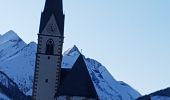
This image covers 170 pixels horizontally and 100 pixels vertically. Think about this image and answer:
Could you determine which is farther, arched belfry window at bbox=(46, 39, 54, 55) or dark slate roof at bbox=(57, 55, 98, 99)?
arched belfry window at bbox=(46, 39, 54, 55)

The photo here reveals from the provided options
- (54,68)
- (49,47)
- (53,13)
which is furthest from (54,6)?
(54,68)

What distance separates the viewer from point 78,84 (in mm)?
77000

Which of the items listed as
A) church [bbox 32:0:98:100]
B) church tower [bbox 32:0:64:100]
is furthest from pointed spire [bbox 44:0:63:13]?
church tower [bbox 32:0:64:100]

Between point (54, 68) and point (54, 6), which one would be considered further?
point (54, 6)

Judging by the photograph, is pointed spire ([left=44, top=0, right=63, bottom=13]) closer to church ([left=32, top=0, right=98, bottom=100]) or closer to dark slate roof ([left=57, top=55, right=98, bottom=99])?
church ([left=32, top=0, right=98, bottom=100])

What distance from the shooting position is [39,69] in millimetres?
80312

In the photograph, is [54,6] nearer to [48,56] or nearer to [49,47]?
[49,47]

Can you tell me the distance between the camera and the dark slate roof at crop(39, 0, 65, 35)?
81.0 meters

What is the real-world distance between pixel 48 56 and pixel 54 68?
189 cm

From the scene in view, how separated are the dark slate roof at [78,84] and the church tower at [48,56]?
199 cm

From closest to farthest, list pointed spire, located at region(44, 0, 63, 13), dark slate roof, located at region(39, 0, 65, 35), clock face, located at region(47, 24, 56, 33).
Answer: clock face, located at region(47, 24, 56, 33) < dark slate roof, located at region(39, 0, 65, 35) < pointed spire, located at region(44, 0, 63, 13)

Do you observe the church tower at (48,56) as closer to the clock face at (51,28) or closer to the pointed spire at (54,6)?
the clock face at (51,28)

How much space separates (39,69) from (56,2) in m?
9.65

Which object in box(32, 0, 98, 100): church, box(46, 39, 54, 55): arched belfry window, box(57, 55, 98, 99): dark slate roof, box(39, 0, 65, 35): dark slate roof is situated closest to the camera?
box(57, 55, 98, 99): dark slate roof
